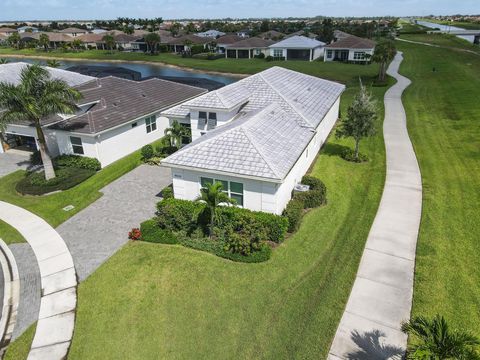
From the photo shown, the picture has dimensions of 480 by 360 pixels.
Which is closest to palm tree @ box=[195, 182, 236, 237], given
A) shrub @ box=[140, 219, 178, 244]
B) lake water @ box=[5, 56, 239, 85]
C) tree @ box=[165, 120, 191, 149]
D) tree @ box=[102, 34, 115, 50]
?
shrub @ box=[140, 219, 178, 244]

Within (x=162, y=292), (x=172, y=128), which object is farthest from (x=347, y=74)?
(x=162, y=292)

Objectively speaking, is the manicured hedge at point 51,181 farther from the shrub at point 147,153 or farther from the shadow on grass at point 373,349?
the shadow on grass at point 373,349

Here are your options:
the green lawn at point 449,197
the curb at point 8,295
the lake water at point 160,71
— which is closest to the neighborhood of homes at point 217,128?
the green lawn at point 449,197

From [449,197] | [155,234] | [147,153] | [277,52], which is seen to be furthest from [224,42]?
[155,234]

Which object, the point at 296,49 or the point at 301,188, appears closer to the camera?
the point at 301,188

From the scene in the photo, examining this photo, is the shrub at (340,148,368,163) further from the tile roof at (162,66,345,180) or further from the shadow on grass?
the shadow on grass

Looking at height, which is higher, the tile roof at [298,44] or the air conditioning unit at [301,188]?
the tile roof at [298,44]

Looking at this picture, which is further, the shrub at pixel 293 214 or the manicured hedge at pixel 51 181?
the manicured hedge at pixel 51 181

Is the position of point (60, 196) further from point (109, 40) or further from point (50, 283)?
point (109, 40)
